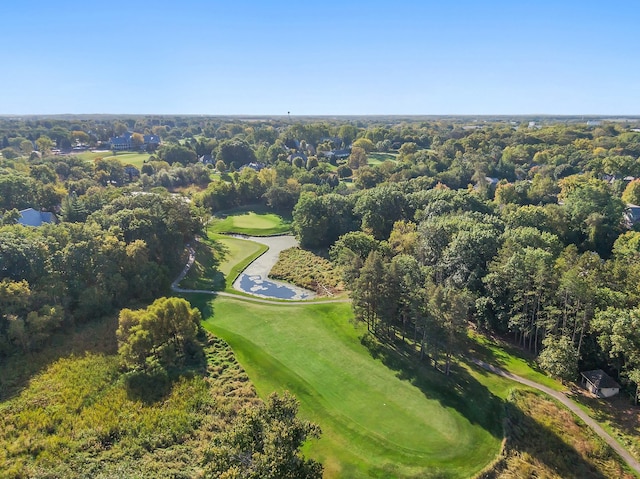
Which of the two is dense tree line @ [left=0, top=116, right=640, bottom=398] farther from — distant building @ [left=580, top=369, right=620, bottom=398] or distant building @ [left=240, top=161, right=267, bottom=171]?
distant building @ [left=240, top=161, right=267, bottom=171]

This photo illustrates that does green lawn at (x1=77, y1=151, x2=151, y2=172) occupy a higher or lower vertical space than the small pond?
higher

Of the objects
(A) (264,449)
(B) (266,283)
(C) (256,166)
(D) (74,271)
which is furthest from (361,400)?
(C) (256,166)

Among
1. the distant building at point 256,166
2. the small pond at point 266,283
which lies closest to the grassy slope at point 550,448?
the small pond at point 266,283

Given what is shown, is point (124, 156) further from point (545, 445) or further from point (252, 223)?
point (545, 445)

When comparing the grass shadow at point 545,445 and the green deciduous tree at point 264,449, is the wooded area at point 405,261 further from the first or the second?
the grass shadow at point 545,445

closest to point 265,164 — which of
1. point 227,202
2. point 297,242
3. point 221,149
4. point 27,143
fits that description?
point 221,149

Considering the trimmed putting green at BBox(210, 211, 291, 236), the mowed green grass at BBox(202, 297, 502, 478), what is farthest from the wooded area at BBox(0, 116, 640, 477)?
the trimmed putting green at BBox(210, 211, 291, 236)
